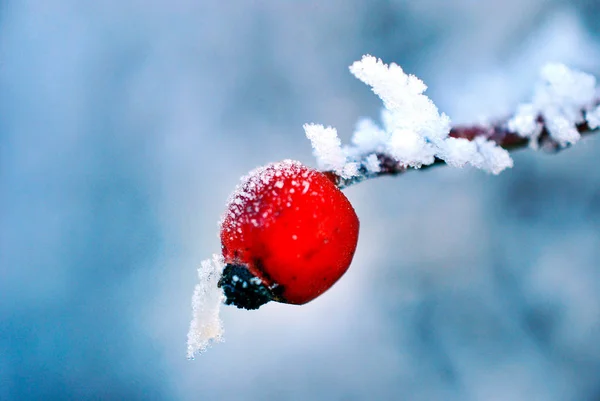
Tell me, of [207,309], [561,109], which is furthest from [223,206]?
[561,109]

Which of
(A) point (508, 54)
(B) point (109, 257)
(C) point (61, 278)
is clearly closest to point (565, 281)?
(A) point (508, 54)

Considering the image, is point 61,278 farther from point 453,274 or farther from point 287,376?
point 453,274

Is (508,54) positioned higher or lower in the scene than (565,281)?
higher

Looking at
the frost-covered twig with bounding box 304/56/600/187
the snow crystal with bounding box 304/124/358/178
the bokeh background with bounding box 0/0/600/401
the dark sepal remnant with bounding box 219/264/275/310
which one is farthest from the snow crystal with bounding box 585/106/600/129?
the bokeh background with bounding box 0/0/600/401

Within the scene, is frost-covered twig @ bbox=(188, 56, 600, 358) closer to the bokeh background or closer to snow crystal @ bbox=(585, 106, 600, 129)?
snow crystal @ bbox=(585, 106, 600, 129)

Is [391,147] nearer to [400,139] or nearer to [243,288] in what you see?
[400,139]

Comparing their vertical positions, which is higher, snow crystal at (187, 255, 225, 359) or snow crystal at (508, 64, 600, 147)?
snow crystal at (187, 255, 225, 359)
